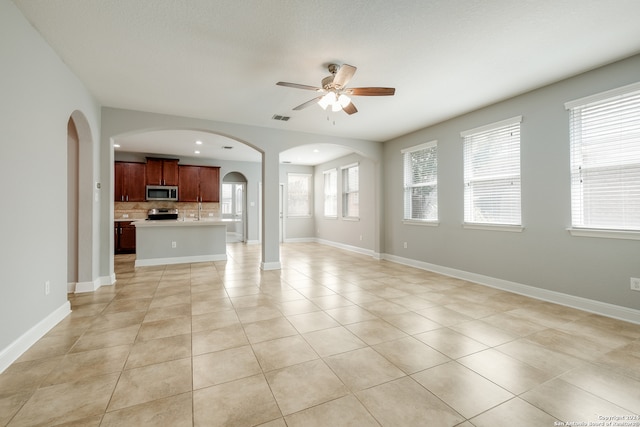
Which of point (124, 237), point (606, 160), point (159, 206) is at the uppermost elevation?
point (606, 160)

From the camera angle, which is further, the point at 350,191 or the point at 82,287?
the point at 350,191

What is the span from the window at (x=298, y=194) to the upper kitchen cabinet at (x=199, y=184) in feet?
7.88

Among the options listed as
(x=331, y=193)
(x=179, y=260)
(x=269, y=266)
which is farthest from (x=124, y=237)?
(x=331, y=193)

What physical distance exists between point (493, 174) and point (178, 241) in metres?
6.10

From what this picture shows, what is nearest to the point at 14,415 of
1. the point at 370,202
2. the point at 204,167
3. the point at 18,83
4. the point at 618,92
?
the point at 18,83

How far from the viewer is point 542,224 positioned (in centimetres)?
364

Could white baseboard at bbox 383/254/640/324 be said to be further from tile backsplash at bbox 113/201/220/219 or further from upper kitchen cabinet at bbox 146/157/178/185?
upper kitchen cabinet at bbox 146/157/178/185

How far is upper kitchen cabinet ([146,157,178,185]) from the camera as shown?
7.90 meters

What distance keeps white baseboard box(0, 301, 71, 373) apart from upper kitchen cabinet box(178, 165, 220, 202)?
5.62 m

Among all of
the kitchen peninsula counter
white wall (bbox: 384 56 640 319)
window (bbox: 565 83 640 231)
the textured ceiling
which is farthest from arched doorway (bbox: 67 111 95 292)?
window (bbox: 565 83 640 231)

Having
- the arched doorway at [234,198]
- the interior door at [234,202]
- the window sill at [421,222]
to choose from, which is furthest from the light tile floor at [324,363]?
the interior door at [234,202]

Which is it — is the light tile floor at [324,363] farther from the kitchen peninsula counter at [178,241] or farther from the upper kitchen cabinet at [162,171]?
the upper kitchen cabinet at [162,171]

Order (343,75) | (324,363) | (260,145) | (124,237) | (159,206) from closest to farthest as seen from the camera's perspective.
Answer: (324,363) < (343,75) < (260,145) < (124,237) < (159,206)

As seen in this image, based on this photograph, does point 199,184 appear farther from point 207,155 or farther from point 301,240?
point 301,240
